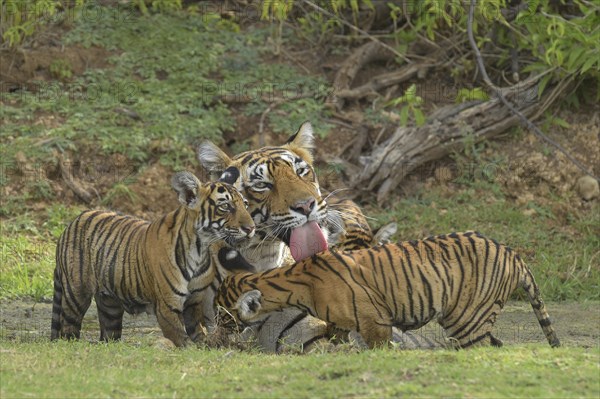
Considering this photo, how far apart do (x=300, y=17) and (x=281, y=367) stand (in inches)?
370

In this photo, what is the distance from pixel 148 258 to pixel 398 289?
177 centimetres

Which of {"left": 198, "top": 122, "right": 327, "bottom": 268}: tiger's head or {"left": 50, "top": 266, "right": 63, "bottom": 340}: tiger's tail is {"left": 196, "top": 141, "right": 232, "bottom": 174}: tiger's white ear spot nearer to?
{"left": 198, "top": 122, "right": 327, "bottom": 268}: tiger's head

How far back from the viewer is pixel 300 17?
1491 cm

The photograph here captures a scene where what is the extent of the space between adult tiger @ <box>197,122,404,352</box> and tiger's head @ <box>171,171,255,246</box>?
0.17 meters

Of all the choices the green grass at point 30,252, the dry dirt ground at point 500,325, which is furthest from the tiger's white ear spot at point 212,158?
the green grass at point 30,252

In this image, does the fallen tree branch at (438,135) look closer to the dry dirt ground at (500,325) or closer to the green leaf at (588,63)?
the green leaf at (588,63)

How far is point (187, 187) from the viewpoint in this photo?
25.8 ft

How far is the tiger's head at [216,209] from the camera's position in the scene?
7.70m

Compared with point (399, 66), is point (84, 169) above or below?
below

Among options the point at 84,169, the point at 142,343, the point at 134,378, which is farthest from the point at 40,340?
the point at 84,169

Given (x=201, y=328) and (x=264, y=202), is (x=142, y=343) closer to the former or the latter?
(x=201, y=328)

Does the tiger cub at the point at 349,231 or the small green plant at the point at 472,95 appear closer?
the tiger cub at the point at 349,231

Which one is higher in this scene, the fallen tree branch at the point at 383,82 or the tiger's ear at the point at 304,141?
the fallen tree branch at the point at 383,82

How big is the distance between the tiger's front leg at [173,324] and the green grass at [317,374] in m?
0.90
